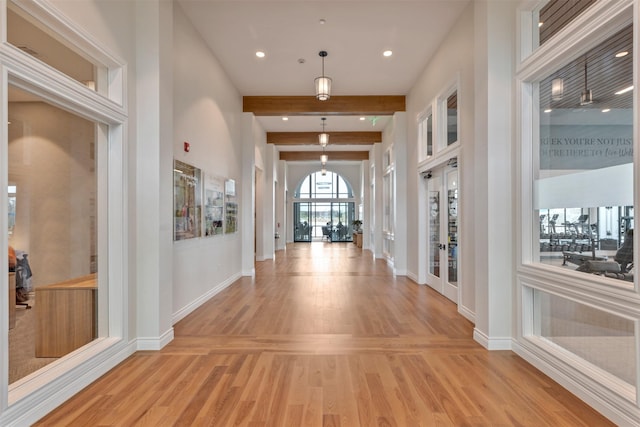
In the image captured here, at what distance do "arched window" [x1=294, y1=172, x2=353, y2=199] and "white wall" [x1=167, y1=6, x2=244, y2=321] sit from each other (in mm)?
12307

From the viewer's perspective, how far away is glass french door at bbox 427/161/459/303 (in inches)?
220

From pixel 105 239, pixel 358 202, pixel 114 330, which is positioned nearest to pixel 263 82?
pixel 105 239

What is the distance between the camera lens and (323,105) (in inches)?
319

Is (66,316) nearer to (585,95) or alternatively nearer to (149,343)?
(149,343)

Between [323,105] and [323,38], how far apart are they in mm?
2670

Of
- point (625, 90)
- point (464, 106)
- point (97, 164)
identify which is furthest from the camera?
point (464, 106)

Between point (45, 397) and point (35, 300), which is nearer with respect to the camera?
point (45, 397)

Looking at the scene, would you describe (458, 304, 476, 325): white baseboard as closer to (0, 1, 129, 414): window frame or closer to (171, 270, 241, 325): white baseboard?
(171, 270, 241, 325): white baseboard

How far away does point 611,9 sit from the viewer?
2.45 metres

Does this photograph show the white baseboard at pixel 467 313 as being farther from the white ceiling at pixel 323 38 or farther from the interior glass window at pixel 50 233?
the interior glass window at pixel 50 233

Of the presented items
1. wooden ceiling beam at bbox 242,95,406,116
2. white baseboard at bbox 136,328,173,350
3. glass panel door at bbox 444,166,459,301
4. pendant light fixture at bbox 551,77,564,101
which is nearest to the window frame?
white baseboard at bbox 136,328,173,350

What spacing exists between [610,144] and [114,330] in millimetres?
4659

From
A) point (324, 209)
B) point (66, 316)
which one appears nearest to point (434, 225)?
point (66, 316)

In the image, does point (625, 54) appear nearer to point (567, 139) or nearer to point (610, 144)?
point (610, 144)
